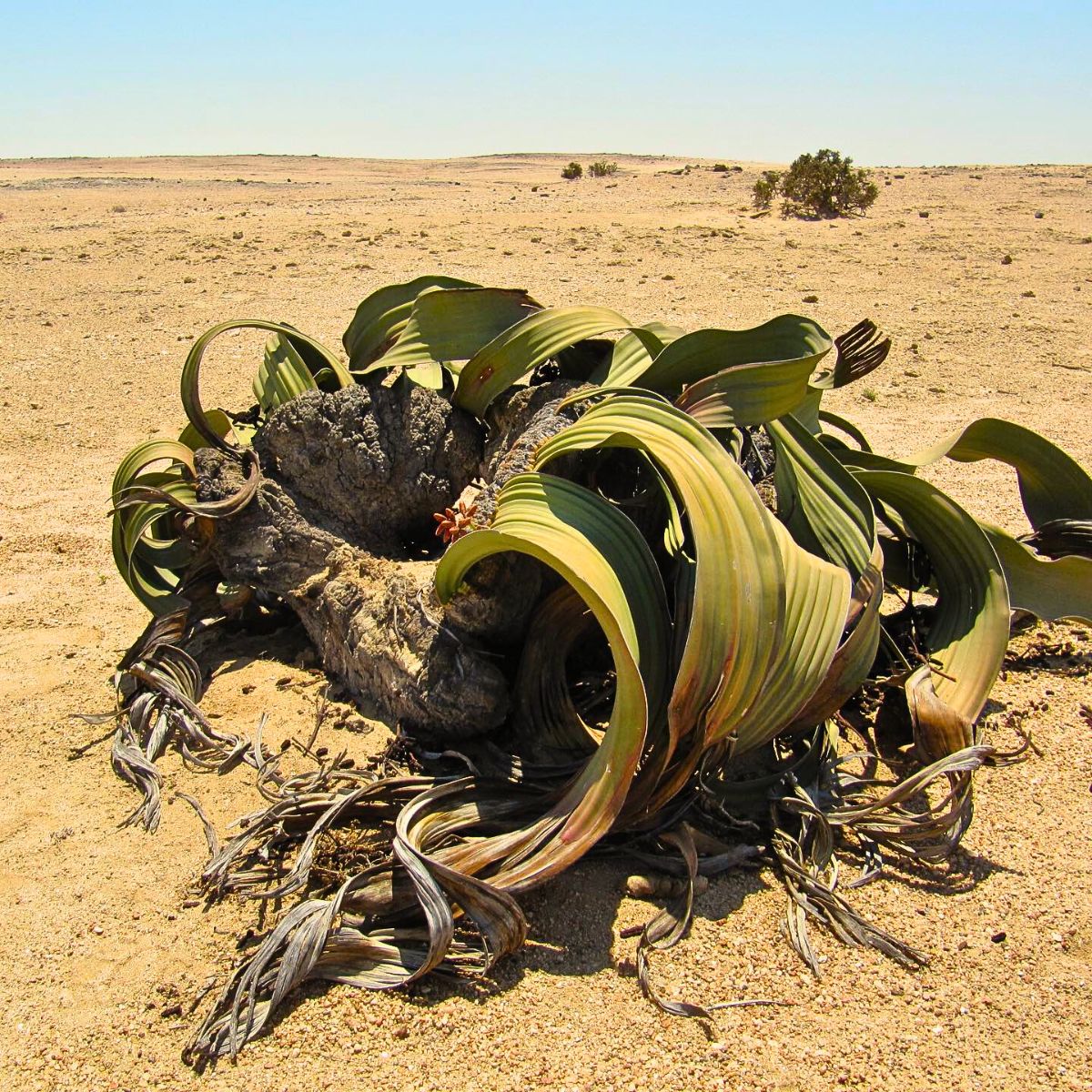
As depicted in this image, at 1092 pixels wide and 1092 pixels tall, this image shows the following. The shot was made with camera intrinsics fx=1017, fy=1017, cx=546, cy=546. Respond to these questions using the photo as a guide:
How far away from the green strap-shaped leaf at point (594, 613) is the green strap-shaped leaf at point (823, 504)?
43 centimetres

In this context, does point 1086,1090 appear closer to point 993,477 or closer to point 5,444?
point 993,477

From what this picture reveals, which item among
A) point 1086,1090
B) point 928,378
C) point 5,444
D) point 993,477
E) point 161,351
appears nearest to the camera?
point 1086,1090

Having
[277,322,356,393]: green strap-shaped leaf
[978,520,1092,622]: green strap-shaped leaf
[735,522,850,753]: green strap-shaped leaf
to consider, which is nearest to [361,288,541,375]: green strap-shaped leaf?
[277,322,356,393]: green strap-shaped leaf

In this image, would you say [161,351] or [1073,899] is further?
[161,351]

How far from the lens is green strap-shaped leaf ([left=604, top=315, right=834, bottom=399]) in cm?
214

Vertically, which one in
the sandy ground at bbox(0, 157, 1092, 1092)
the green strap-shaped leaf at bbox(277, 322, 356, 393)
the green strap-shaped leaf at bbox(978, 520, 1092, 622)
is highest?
the green strap-shaped leaf at bbox(277, 322, 356, 393)

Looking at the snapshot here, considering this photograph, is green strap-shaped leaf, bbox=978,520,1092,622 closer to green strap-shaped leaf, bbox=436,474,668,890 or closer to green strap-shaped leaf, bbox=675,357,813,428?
green strap-shaped leaf, bbox=675,357,813,428

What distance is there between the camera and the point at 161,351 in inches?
245

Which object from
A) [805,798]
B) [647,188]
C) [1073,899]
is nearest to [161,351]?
[805,798]

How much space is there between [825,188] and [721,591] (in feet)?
40.9

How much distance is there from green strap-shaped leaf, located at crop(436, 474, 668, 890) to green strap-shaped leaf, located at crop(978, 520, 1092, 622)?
1015 millimetres

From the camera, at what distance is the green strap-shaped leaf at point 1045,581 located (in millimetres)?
2322

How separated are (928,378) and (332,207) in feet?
39.8

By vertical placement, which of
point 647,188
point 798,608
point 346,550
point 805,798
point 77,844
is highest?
point 647,188
